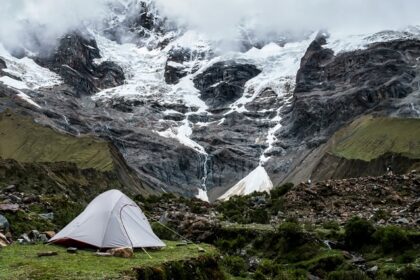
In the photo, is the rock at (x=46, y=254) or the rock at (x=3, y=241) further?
the rock at (x=3, y=241)

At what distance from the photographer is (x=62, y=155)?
180 metres

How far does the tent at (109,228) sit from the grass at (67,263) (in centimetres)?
73

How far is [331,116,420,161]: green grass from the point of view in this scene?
6038 inches

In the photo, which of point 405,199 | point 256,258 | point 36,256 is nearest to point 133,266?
point 36,256

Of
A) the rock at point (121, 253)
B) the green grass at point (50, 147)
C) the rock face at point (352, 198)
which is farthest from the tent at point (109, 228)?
the green grass at point (50, 147)

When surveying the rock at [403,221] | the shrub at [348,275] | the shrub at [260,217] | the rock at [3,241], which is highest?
the rock at [3,241]

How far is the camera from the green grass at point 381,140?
503ft

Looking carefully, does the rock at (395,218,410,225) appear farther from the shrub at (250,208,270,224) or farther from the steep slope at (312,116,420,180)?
the steep slope at (312,116,420,180)

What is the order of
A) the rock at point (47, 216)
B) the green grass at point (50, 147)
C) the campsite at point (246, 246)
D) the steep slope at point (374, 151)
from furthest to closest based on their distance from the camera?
1. the green grass at point (50, 147)
2. the steep slope at point (374, 151)
3. the rock at point (47, 216)
4. the campsite at point (246, 246)

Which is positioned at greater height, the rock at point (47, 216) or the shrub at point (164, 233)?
the rock at point (47, 216)

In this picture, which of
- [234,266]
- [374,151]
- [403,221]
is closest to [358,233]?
[403,221]

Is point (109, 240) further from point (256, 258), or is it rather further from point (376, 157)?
point (376, 157)

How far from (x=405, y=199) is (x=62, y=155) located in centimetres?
14984

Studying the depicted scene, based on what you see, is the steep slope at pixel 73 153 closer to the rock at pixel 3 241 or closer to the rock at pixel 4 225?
the rock at pixel 4 225
